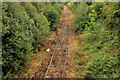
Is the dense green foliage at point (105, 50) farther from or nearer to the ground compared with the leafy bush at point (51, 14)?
nearer to the ground

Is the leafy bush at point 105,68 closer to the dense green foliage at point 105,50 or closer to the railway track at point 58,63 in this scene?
the dense green foliage at point 105,50

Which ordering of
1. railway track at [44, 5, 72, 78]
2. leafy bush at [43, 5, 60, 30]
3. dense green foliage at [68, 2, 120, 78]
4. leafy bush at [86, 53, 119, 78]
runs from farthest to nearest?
leafy bush at [43, 5, 60, 30] < railway track at [44, 5, 72, 78] < dense green foliage at [68, 2, 120, 78] < leafy bush at [86, 53, 119, 78]

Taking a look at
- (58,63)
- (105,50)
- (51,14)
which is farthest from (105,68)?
(51,14)

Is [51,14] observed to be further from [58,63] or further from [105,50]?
[105,50]

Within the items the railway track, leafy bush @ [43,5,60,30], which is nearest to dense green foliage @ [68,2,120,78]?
the railway track

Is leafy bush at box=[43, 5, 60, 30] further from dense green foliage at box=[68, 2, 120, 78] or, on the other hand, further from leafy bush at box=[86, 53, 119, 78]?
leafy bush at box=[86, 53, 119, 78]

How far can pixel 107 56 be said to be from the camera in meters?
6.75

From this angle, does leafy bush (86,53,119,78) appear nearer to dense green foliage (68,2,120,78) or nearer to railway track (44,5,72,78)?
dense green foliage (68,2,120,78)

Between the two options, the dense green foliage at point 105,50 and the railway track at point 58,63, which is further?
the railway track at point 58,63

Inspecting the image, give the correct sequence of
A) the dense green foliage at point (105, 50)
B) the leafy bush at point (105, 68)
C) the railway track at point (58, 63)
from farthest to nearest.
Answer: the railway track at point (58, 63)
the dense green foliage at point (105, 50)
the leafy bush at point (105, 68)

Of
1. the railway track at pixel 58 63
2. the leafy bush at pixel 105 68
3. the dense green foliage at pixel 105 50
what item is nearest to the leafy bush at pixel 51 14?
the railway track at pixel 58 63

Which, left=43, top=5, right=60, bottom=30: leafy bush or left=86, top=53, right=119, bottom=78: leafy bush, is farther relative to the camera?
left=43, top=5, right=60, bottom=30: leafy bush

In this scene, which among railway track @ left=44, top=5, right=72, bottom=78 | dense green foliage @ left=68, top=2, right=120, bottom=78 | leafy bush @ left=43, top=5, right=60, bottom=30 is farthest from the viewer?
leafy bush @ left=43, top=5, right=60, bottom=30

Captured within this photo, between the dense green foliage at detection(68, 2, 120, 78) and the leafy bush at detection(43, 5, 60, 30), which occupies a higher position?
the leafy bush at detection(43, 5, 60, 30)
